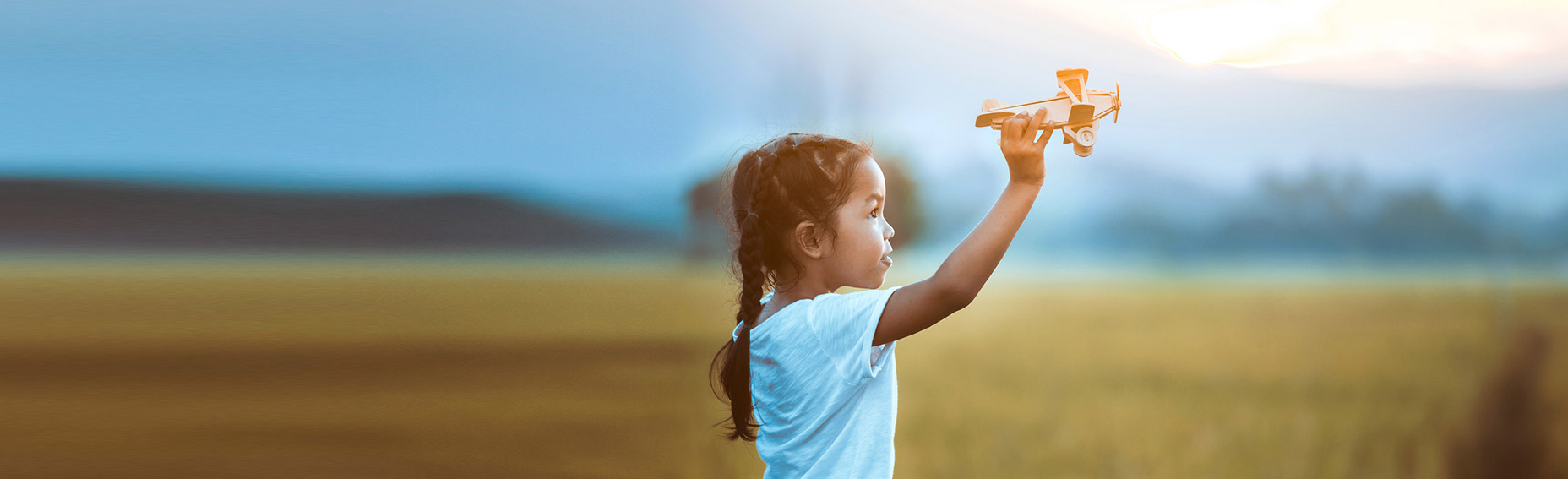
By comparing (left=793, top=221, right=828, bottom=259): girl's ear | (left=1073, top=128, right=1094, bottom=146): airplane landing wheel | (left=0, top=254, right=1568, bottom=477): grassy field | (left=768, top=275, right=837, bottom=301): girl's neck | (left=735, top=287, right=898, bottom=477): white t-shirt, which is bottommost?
(left=0, top=254, right=1568, bottom=477): grassy field

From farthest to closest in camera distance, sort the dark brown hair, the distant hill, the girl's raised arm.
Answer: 1. the distant hill
2. the dark brown hair
3. the girl's raised arm

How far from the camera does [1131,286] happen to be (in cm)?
174

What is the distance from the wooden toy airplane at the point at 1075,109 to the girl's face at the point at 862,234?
0.13m

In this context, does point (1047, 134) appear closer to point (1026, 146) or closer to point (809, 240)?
point (1026, 146)

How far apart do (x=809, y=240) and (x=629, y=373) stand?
0.64m

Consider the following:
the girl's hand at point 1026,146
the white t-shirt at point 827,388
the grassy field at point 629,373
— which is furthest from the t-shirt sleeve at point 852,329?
the grassy field at point 629,373

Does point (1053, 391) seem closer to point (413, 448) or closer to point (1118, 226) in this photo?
point (1118, 226)

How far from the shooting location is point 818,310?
0.71 meters

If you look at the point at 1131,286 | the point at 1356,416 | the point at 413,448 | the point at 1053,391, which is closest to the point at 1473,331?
the point at 1356,416

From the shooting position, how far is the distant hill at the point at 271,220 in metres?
1.16

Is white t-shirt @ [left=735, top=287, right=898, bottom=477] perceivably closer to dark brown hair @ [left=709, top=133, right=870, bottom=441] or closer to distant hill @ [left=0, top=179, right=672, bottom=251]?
dark brown hair @ [left=709, top=133, right=870, bottom=441]

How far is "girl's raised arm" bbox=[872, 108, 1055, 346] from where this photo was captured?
2.04 ft

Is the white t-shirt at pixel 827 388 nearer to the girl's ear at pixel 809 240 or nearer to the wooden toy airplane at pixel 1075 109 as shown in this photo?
the girl's ear at pixel 809 240

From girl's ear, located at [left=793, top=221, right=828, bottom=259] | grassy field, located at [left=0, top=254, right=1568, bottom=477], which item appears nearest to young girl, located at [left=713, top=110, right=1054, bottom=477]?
girl's ear, located at [left=793, top=221, right=828, bottom=259]
